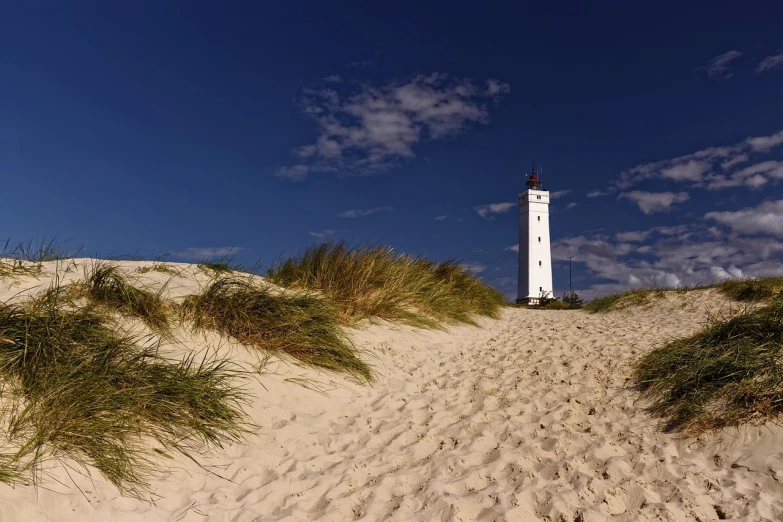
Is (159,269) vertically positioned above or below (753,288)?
below

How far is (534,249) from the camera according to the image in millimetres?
36344

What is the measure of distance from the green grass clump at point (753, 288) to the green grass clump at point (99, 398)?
11.8m

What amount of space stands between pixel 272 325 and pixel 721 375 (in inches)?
181

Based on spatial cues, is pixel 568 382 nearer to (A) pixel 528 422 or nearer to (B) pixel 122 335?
(A) pixel 528 422

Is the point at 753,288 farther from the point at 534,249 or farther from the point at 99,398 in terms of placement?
the point at 534,249

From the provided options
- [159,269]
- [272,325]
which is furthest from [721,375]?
[159,269]

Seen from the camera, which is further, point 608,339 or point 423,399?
point 608,339

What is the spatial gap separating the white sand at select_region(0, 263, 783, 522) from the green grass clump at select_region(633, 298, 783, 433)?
0.20 meters

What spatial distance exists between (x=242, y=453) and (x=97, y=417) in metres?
1.11

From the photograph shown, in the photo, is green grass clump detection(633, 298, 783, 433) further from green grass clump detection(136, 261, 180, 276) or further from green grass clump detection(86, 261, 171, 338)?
green grass clump detection(136, 261, 180, 276)

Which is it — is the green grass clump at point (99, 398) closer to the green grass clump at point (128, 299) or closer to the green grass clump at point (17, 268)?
the green grass clump at point (128, 299)

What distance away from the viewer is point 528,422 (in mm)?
4977

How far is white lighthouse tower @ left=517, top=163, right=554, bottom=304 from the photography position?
35906mm

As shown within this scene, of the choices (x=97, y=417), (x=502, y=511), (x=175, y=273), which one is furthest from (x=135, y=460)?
(x=175, y=273)
